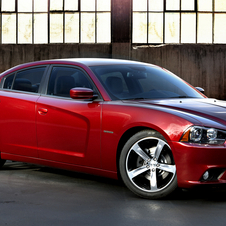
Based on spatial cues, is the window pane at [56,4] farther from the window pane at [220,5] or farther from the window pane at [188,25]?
the window pane at [220,5]

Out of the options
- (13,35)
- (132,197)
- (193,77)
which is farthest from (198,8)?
(132,197)

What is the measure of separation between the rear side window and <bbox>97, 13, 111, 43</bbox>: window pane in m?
14.3

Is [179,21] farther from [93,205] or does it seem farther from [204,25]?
[93,205]

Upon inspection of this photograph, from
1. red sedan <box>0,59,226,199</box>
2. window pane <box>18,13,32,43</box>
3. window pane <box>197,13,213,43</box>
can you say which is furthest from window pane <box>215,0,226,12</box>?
red sedan <box>0,59,226,199</box>

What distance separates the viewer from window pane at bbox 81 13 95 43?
2120cm

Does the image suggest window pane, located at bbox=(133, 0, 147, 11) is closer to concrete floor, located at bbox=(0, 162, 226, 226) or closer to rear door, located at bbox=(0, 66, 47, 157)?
rear door, located at bbox=(0, 66, 47, 157)

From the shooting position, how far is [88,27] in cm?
2122

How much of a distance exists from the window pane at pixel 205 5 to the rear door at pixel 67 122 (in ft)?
50.8

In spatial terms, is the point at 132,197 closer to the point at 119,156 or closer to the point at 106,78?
the point at 119,156

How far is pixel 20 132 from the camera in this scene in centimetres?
649

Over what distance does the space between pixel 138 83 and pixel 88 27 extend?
15.5 metres

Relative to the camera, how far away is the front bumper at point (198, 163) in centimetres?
477

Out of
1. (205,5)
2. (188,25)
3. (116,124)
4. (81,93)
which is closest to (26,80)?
(81,93)

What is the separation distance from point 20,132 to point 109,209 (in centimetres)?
219
